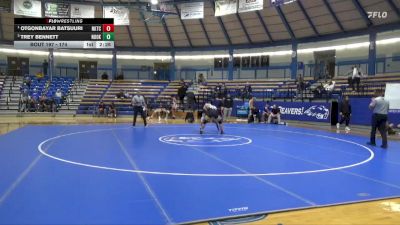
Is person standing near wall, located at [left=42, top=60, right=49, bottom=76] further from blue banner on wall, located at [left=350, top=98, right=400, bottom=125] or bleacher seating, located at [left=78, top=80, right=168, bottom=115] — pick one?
blue banner on wall, located at [left=350, top=98, right=400, bottom=125]

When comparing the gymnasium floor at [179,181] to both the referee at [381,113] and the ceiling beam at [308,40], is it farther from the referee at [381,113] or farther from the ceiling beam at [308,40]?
the ceiling beam at [308,40]

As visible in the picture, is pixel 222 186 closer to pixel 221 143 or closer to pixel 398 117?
pixel 221 143

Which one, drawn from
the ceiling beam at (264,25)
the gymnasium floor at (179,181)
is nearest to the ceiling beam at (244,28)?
the ceiling beam at (264,25)

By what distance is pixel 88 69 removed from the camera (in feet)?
130

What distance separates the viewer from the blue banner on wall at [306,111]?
69.9 feet

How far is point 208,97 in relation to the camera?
28.2 m

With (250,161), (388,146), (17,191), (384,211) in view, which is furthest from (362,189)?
(388,146)

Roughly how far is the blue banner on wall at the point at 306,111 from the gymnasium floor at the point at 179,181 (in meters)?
11.2

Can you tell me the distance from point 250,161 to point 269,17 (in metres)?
24.7

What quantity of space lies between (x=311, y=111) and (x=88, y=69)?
26113mm

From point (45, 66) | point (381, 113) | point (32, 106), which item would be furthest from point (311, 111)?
point (45, 66)

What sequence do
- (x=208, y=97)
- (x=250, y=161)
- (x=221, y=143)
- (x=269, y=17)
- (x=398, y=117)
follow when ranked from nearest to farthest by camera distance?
(x=250, y=161) → (x=221, y=143) → (x=398, y=117) → (x=208, y=97) → (x=269, y=17)
